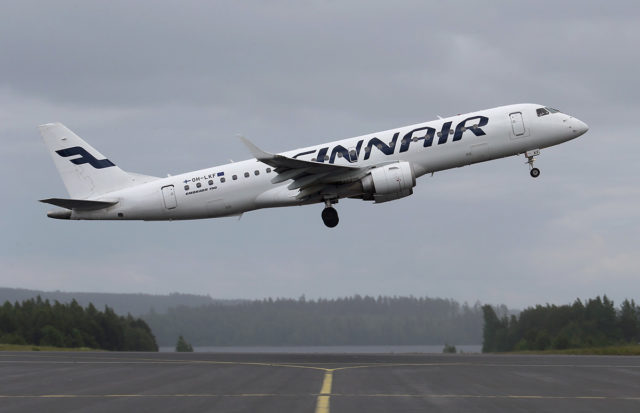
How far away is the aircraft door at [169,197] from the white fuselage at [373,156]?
0.07 metres

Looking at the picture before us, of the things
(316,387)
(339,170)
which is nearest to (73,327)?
(339,170)

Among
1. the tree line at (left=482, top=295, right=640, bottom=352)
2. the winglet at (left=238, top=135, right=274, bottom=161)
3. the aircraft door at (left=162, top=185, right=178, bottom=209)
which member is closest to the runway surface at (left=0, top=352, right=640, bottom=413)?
the winglet at (left=238, top=135, right=274, bottom=161)

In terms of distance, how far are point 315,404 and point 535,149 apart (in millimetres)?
36429

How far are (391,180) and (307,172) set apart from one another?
5160mm

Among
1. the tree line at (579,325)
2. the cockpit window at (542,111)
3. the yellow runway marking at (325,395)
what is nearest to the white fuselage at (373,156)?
the cockpit window at (542,111)

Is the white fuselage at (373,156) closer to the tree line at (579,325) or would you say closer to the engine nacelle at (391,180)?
the engine nacelle at (391,180)

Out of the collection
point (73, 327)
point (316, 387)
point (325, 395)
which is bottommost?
point (325, 395)

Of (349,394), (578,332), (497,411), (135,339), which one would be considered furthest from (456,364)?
(135,339)

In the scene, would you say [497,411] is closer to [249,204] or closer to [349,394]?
[349,394]

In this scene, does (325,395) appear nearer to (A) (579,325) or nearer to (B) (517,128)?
(B) (517,128)

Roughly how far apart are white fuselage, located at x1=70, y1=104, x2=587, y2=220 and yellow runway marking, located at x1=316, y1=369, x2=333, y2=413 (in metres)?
24.8

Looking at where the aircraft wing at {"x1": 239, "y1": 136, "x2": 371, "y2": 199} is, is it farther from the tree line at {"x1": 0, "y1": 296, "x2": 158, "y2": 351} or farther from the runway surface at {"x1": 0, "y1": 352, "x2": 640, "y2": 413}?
the tree line at {"x1": 0, "y1": 296, "x2": 158, "y2": 351}

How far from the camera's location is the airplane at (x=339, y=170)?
49.2m

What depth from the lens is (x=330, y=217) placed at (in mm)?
52938
